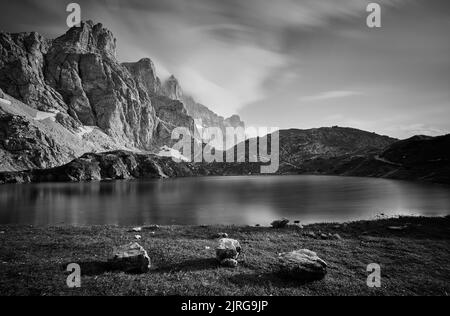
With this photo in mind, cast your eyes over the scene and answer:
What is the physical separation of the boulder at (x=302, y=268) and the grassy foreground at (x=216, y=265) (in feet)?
2.11

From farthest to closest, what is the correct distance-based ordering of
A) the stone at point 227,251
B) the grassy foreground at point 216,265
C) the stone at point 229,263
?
1. the stone at point 227,251
2. the stone at point 229,263
3. the grassy foreground at point 216,265

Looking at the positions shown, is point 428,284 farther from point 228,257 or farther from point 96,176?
point 96,176

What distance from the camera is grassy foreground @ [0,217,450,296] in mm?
17141

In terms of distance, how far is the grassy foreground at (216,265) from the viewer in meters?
17.1

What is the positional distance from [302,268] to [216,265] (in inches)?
287

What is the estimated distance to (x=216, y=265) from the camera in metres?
21.9

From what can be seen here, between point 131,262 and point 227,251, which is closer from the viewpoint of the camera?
point 131,262

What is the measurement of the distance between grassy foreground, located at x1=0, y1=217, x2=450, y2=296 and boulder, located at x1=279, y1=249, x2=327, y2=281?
643 millimetres

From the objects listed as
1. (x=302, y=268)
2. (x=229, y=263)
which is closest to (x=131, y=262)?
(x=229, y=263)

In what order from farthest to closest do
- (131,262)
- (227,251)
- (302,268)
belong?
(227,251)
(131,262)
(302,268)

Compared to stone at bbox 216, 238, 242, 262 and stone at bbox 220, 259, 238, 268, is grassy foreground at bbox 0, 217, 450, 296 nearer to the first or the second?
stone at bbox 220, 259, 238, 268

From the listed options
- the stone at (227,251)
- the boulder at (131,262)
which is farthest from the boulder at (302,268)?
the boulder at (131,262)

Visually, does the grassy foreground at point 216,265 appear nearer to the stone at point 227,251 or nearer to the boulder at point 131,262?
the boulder at point 131,262

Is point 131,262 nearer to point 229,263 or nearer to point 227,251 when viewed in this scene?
point 229,263
